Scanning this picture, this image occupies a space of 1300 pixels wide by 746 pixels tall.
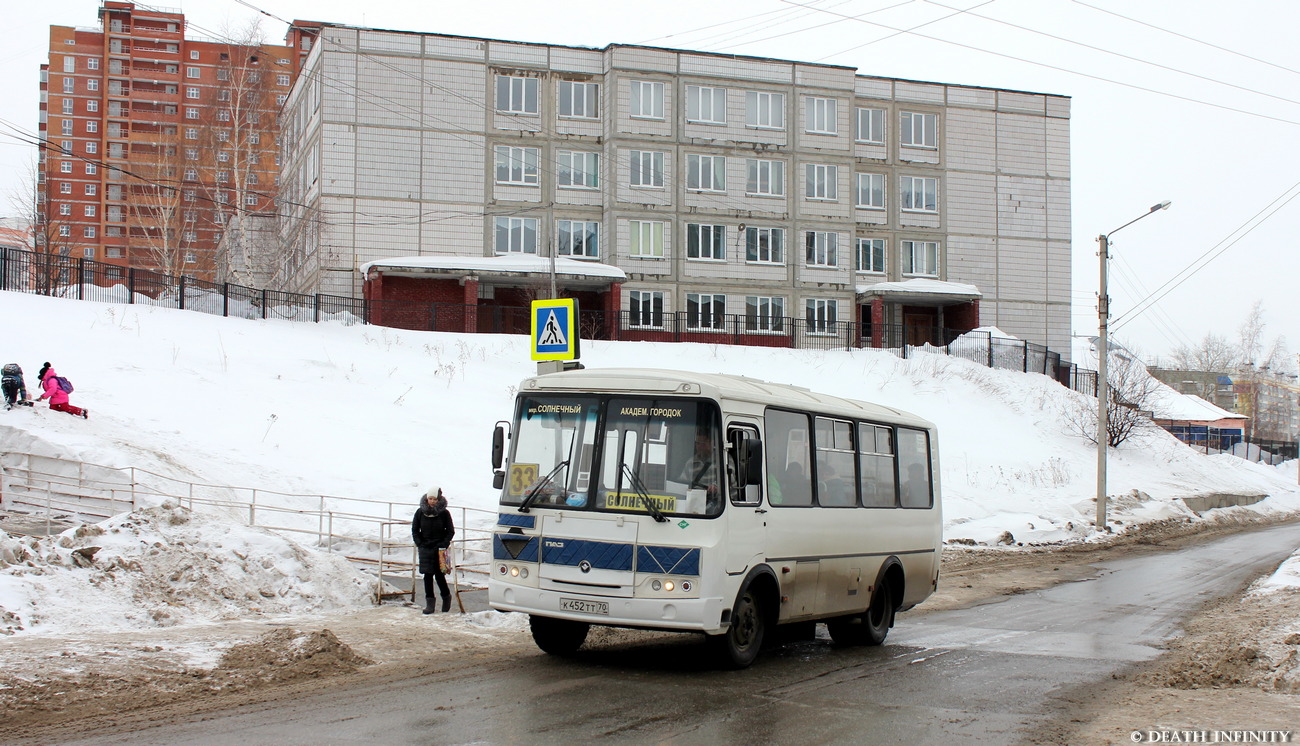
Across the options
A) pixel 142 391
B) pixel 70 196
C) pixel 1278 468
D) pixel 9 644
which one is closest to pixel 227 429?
pixel 142 391

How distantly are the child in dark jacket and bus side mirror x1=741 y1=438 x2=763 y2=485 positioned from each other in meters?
14.9

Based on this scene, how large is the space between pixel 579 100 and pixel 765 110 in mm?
8755

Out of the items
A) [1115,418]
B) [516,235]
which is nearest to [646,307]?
[516,235]

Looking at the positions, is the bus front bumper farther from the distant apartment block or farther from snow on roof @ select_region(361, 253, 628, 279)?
snow on roof @ select_region(361, 253, 628, 279)

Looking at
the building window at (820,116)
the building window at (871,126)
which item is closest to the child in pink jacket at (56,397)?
the building window at (820,116)

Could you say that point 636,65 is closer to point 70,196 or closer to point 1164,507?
point 1164,507

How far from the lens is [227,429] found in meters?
22.5

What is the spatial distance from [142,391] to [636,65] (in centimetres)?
3166

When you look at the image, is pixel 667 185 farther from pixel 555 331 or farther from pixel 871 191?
pixel 555 331

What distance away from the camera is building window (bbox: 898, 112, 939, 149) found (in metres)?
56.7

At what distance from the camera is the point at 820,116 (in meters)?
53.4

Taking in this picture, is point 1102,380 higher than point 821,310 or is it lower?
lower

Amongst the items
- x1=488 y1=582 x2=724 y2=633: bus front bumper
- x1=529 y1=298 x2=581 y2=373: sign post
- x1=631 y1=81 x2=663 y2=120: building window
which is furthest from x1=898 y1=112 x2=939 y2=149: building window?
x1=488 y1=582 x2=724 y2=633: bus front bumper

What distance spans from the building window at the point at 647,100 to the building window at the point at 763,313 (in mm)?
9429
